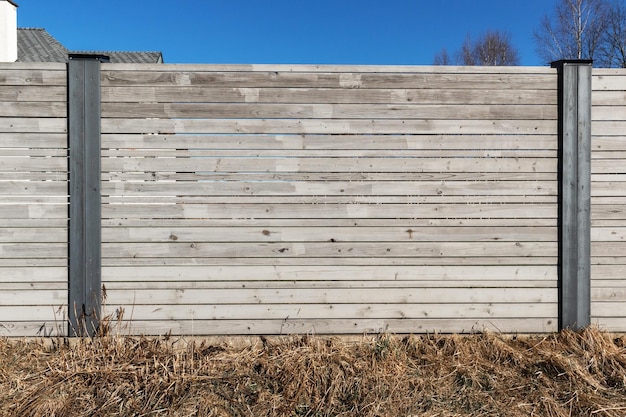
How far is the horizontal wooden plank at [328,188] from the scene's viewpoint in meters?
2.69

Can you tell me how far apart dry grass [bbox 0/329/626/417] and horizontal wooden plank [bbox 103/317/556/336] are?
6 centimetres

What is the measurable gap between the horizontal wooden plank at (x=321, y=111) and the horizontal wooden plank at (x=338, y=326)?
144cm

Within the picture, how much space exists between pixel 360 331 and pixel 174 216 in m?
1.53

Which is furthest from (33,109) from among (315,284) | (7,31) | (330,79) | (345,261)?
(7,31)

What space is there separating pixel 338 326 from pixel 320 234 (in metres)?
0.66

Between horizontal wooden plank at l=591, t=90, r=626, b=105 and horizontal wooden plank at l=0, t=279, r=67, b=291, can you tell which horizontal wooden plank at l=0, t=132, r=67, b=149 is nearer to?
horizontal wooden plank at l=0, t=279, r=67, b=291

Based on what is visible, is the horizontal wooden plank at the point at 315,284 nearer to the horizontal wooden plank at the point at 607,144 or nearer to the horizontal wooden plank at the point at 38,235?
the horizontal wooden plank at the point at 38,235

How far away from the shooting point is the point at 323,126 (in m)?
2.74

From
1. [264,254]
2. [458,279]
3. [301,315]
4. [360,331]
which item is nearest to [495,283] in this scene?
[458,279]

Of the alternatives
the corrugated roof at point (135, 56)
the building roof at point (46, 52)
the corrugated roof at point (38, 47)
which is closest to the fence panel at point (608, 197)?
the building roof at point (46, 52)

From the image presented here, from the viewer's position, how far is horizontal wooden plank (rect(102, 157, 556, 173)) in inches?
106

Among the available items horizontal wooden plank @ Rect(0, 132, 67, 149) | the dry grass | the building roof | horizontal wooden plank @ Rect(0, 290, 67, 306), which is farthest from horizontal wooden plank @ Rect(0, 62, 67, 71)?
the building roof

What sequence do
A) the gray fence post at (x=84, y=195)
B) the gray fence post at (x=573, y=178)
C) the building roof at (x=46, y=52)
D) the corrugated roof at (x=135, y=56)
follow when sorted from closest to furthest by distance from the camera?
the gray fence post at (x=84, y=195) < the gray fence post at (x=573, y=178) < the building roof at (x=46, y=52) < the corrugated roof at (x=135, y=56)

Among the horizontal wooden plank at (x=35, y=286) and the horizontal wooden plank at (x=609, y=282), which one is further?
the horizontal wooden plank at (x=609, y=282)
